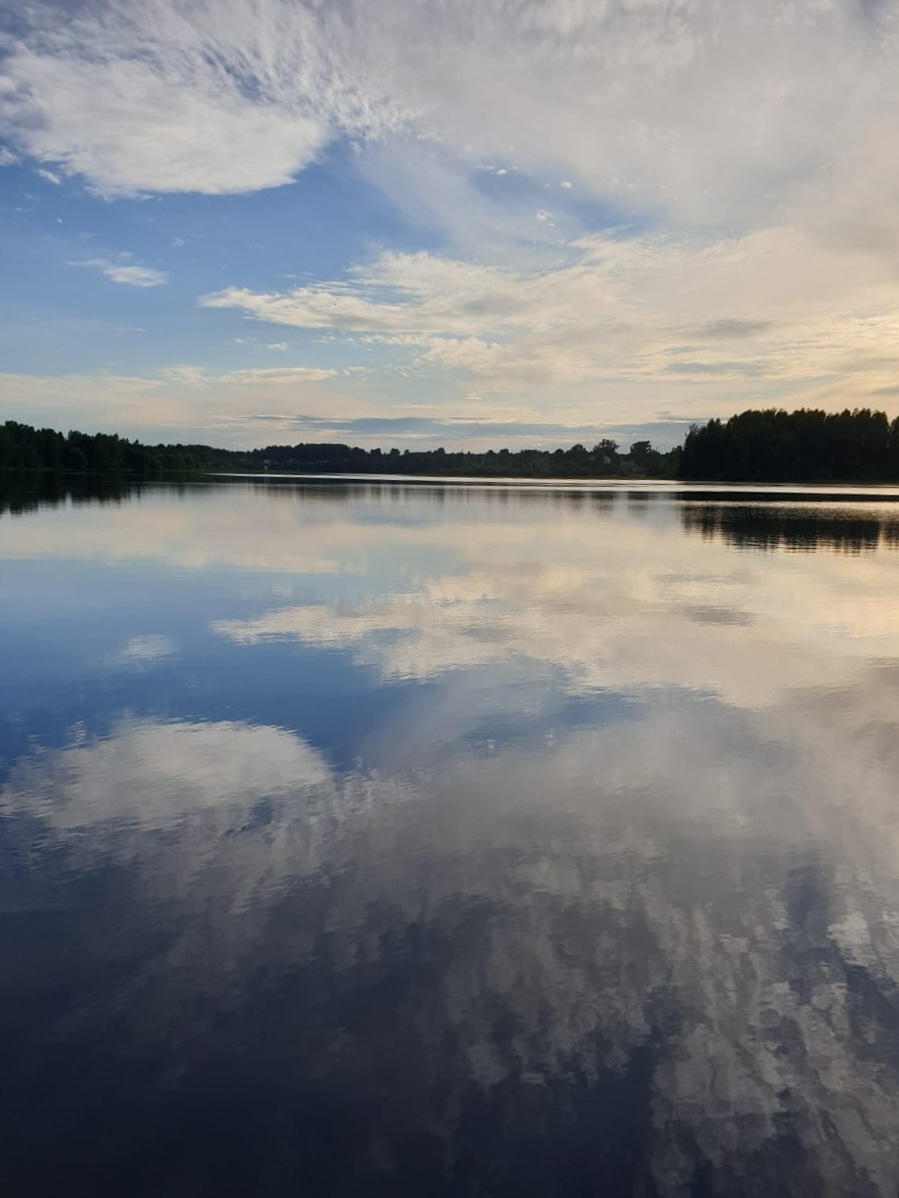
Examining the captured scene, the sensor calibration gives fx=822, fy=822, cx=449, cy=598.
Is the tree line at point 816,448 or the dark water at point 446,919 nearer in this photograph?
the dark water at point 446,919

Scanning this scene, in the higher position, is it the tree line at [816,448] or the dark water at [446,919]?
the tree line at [816,448]

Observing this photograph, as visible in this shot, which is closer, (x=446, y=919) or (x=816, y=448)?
(x=446, y=919)

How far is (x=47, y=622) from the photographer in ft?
56.5

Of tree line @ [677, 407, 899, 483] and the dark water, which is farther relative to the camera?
tree line @ [677, 407, 899, 483]

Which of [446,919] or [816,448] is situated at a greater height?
[816,448]

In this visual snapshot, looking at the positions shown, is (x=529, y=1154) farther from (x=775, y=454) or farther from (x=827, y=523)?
(x=775, y=454)

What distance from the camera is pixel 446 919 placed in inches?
249

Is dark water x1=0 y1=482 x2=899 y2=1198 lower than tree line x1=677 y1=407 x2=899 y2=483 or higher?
lower

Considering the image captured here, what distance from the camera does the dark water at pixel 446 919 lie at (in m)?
4.32

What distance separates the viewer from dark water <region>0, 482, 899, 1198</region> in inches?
170

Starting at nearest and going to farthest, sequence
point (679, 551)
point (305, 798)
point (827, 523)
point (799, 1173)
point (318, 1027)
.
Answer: point (799, 1173) → point (318, 1027) → point (305, 798) → point (679, 551) → point (827, 523)

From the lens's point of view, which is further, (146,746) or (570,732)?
(570,732)

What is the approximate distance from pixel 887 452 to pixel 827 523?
125 m

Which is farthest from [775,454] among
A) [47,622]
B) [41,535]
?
[47,622]
